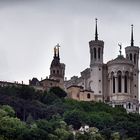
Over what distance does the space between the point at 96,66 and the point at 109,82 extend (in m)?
2.21

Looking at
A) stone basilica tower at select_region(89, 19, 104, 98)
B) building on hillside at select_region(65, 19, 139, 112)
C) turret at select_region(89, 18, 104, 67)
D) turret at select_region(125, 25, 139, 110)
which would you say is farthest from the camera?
turret at select_region(89, 18, 104, 67)

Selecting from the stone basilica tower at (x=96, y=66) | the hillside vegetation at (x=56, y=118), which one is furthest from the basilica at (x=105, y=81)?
the hillside vegetation at (x=56, y=118)

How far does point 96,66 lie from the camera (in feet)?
300

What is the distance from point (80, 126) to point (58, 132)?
8.30 metres

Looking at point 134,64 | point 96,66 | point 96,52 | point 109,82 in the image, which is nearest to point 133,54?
point 134,64

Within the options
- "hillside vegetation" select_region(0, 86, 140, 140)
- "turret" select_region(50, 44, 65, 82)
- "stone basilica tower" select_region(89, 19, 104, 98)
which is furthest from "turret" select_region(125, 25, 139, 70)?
"hillside vegetation" select_region(0, 86, 140, 140)

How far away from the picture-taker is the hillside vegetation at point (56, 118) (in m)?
66.6

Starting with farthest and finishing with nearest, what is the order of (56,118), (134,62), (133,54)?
(133,54)
(134,62)
(56,118)

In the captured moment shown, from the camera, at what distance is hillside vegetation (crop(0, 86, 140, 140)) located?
66.6 meters

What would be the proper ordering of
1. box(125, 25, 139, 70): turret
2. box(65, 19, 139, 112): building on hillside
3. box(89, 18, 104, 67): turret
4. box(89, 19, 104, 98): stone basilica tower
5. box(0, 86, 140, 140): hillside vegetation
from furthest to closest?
box(125, 25, 139, 70): turret, box(89, 18, 104, 67): turret, box(89, 19, 104, 98): stone basilica tower, box(65, 19, 139, 112): building on hillside, box(0, 86, 140, 140): hillside vegetation

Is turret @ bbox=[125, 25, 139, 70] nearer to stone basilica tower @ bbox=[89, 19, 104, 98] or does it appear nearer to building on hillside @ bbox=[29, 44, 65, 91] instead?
stone basilica tower @ bbox=[89, 19, 104, 98]

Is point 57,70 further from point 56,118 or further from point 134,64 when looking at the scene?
point 56,118

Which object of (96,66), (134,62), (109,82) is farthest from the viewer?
(134,62)

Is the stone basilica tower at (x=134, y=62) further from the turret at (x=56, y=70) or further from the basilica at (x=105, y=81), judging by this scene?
the turret at (x=56, y=70)
